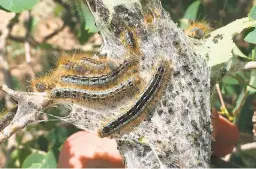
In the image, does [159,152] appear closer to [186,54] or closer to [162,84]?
[162,84]

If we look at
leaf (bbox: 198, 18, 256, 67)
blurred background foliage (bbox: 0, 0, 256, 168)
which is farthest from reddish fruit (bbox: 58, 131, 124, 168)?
leaf (bbox: 198, 18, 256, 67)

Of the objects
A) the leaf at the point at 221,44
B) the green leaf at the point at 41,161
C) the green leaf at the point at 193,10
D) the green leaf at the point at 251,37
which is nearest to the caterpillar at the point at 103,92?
the leaf at the point at 221,44

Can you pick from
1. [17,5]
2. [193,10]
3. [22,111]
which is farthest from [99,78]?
[193,10]

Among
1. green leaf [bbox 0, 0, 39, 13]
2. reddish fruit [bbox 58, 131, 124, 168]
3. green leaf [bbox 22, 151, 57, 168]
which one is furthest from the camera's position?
green leaf [bbox 22, 151, 57, 168]

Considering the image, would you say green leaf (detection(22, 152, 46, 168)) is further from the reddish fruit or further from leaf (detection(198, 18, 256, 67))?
leaf (detection(198, 18, 256, 67))

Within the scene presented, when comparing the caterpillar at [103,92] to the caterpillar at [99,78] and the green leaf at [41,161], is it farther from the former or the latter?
the green leaf at [41,161]

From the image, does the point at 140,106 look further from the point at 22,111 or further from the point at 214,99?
the point at 214,99
